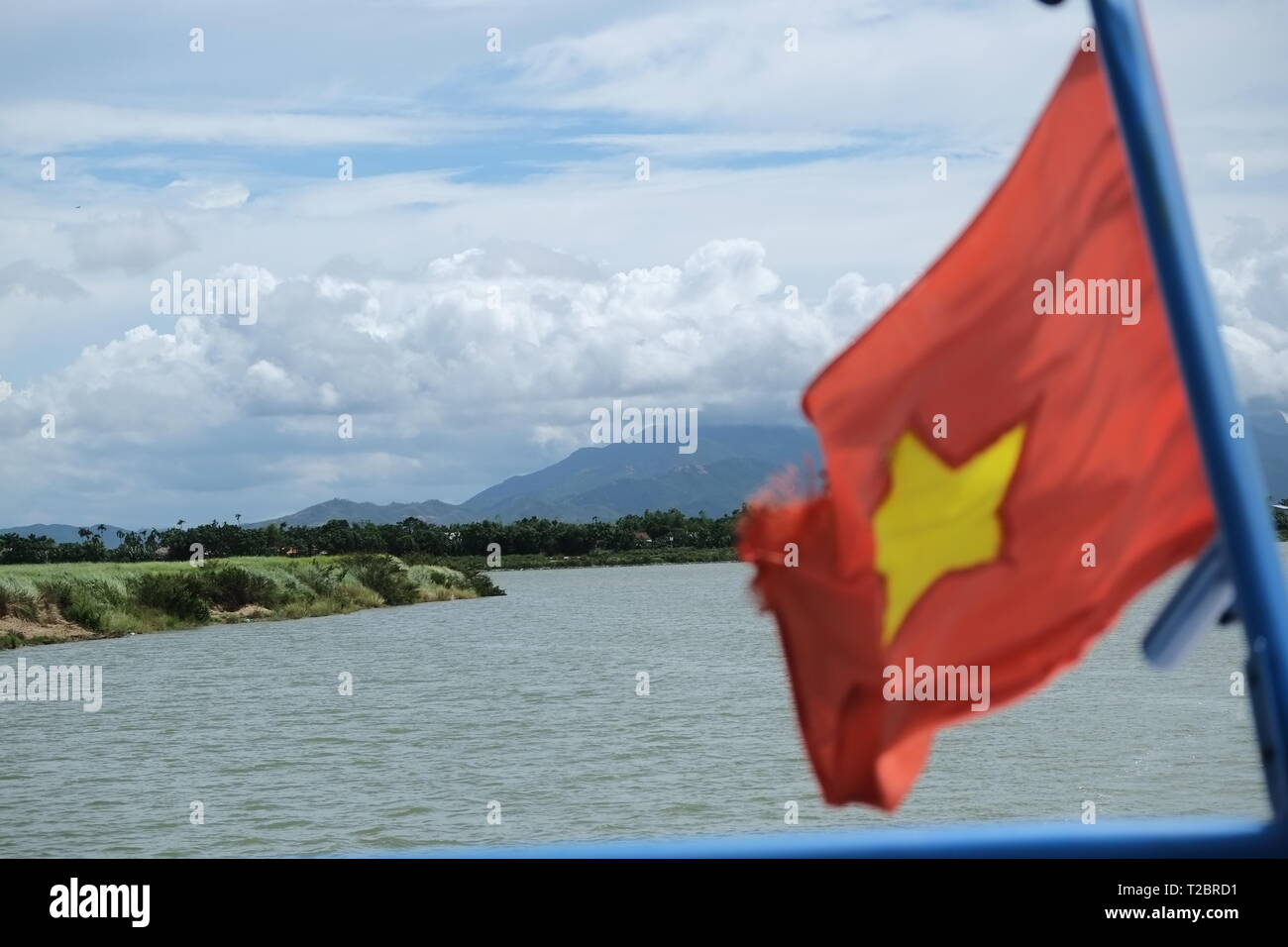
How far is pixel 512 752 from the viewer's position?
24.1 metres

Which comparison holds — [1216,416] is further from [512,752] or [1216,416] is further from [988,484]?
[512,752]

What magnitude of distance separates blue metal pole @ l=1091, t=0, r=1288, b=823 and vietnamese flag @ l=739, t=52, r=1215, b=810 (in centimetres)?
22

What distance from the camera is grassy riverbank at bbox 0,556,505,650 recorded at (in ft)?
140

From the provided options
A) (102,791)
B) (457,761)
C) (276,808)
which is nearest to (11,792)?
(102,791)

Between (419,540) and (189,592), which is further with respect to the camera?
(419,540)

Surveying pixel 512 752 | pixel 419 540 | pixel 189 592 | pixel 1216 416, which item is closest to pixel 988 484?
pixel 1216 416

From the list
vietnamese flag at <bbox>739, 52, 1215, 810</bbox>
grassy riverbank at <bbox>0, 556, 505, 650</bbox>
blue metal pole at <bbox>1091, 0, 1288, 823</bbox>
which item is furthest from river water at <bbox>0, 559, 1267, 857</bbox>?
blue metal pole at <bbox>1091, 0, 1288, 823</bbox>

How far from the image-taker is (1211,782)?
19.4 metres

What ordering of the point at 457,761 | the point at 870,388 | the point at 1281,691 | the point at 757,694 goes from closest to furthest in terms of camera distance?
the point at 1281,691 < the point at 870,388 < the point at 457,761 < the point at 757,694

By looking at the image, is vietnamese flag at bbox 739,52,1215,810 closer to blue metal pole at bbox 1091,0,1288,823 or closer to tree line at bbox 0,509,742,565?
blue metal pole at bbox 1091,0,1288,823

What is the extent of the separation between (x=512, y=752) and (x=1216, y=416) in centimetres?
2288

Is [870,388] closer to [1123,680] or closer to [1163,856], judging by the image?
[1163,856]
